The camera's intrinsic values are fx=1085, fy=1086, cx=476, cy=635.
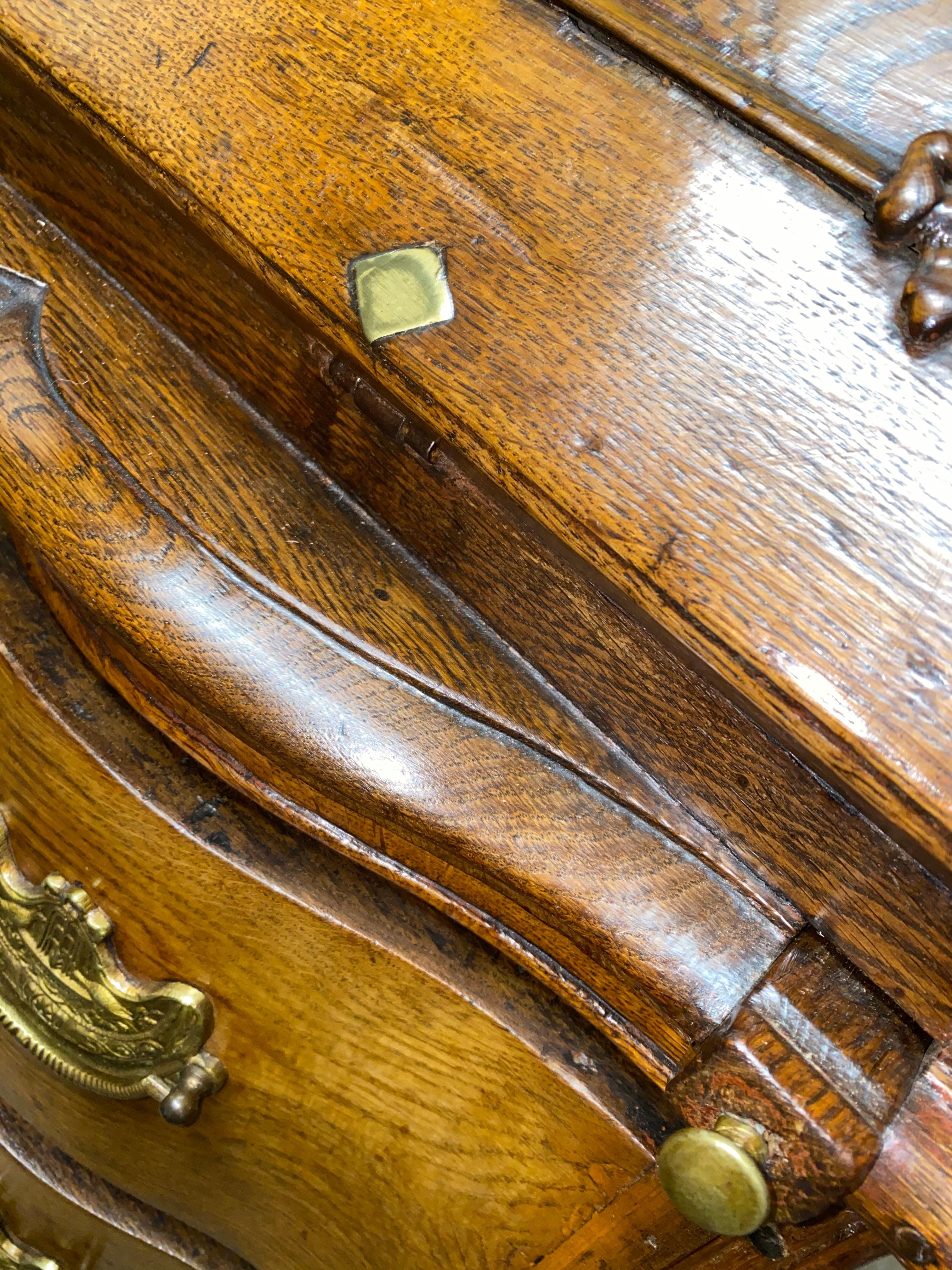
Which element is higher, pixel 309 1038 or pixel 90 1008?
pixel 309 1038

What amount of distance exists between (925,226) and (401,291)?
0.31 m

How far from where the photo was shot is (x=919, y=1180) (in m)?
0.56

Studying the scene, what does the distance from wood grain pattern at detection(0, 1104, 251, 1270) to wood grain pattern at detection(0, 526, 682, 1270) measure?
4 centimetres

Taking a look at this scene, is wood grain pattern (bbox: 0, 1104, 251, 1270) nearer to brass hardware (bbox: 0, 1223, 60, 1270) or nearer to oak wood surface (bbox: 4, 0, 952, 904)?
brass hardware (bbox: 0, 1223, 60, 1270)

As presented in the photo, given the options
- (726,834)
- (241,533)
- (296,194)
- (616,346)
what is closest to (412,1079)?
(726,834)

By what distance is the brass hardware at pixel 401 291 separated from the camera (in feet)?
2.25

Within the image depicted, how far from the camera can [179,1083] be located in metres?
0.80

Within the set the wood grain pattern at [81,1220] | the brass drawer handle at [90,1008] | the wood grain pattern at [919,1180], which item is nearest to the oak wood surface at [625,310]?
the wood grain pattern at [919,1180]

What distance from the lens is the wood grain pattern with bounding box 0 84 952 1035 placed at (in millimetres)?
610

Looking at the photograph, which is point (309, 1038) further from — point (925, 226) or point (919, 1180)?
point (925, 226)

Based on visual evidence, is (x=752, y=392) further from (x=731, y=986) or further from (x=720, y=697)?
(x=731, y=986)

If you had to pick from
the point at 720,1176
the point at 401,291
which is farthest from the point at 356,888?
the point at 401,291

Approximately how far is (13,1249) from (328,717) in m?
0.64

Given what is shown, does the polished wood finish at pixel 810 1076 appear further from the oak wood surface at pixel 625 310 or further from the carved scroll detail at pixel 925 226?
the carved scroll detail at pixel 925 226
